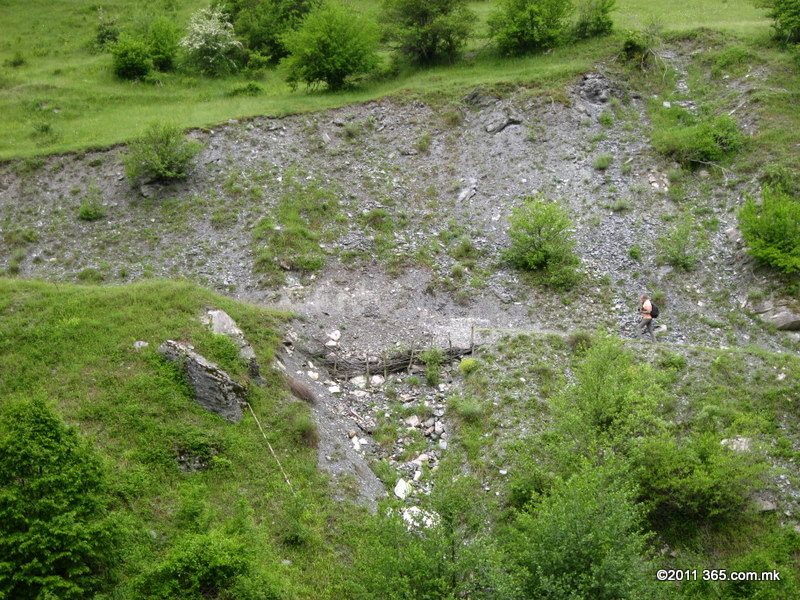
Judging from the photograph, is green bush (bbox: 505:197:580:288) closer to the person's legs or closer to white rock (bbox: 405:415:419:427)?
the person's legs

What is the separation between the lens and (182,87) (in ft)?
140

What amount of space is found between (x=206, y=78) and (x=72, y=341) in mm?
29554

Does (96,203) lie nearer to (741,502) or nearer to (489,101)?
(489,101)

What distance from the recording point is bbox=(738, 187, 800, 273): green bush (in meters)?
24.5

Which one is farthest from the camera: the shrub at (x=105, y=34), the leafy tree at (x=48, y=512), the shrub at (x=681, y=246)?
the shrub at (x=105, y=34)

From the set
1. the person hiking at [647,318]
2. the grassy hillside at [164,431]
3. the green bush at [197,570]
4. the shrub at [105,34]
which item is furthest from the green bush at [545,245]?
the shrub at [105,34]

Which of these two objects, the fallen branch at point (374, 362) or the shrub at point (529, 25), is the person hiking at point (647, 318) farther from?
the shrub at point (529, 25)

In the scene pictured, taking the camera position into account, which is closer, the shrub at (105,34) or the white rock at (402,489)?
the white rock at (402,489)

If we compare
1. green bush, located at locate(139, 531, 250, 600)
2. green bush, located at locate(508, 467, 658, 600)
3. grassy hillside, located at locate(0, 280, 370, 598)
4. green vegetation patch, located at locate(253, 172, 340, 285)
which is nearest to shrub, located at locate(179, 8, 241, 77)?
Answer: green vegetation patch, located at locate(253, 172, 340, 285)

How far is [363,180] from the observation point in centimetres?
3259

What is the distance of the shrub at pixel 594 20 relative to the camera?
39.5 metres

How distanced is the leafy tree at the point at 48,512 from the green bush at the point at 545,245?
63.0 feet

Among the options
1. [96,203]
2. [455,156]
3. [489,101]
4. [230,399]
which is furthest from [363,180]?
[230,399]

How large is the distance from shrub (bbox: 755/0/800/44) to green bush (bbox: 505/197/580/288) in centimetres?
1956
